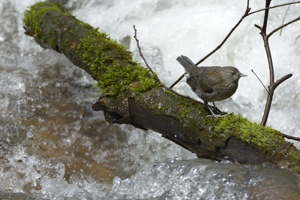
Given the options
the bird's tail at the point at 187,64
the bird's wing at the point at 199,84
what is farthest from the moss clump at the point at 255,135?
the bird's tail at the point at 187,64

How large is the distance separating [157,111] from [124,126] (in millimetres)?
1662

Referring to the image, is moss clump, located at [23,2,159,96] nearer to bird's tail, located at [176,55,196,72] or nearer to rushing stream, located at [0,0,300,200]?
bird's tail, located at [176,55,196,72]

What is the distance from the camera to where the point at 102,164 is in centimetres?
513

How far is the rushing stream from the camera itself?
390 centimetres

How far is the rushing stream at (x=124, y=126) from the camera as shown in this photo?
12.8ft

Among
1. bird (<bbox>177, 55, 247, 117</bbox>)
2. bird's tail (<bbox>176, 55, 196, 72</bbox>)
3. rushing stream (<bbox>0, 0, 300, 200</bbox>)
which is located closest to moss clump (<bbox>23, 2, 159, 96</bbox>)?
bird's tail (<bbox>176, 55, 196, 72</bbox>)

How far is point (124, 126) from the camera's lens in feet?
18.2

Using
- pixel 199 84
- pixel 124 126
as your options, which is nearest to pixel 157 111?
pixel 199 84

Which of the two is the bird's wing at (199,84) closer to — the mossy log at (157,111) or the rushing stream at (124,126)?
the mossy log at (157,111)

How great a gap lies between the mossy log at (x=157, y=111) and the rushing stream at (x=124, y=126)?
125 millimetres

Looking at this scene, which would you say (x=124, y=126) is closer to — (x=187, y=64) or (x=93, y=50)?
(x=93, y=50)

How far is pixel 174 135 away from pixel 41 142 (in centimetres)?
184

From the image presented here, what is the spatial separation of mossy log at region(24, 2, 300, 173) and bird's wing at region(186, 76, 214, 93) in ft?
0.42

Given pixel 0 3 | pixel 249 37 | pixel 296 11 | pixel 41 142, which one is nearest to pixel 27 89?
pixel 41 142
